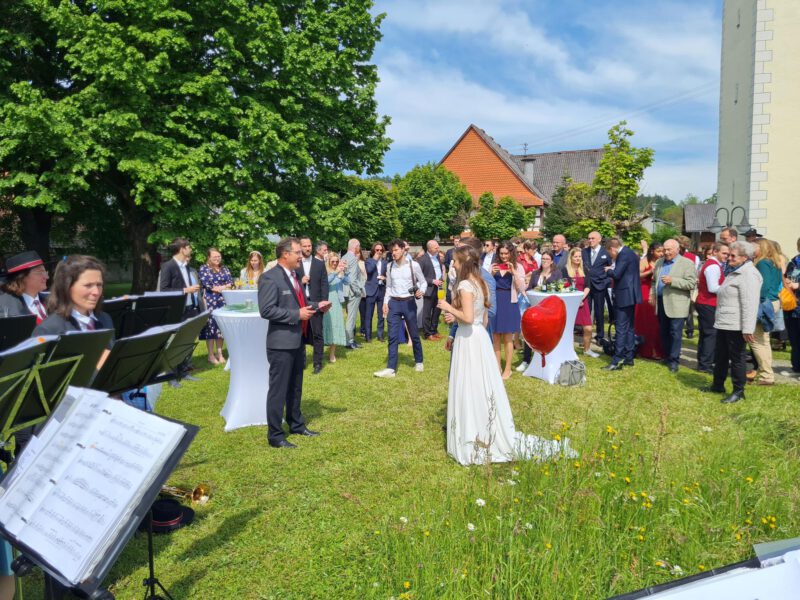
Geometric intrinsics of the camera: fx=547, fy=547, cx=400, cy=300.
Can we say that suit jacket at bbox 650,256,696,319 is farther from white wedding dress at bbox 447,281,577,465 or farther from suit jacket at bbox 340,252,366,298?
suit jacket at bbox 340,252,366,298

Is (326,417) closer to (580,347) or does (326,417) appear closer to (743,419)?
(743,419)

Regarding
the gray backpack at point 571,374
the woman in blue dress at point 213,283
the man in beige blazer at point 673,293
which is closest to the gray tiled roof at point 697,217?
the man in beige blazer at point 673,293

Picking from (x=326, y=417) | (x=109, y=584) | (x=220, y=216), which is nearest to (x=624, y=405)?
(x=326, y=417)

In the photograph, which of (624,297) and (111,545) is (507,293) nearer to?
(624,297)

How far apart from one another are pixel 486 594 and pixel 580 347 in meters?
8.63

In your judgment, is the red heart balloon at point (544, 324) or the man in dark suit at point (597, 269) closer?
the red heart balloon at point (544, 324)

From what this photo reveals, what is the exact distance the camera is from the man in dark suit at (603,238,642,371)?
885cm

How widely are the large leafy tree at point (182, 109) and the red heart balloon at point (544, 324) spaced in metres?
12.2

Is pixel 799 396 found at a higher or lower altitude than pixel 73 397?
lower

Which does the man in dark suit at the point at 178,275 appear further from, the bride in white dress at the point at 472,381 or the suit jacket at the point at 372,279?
the bride in white dress at the point at 472,381

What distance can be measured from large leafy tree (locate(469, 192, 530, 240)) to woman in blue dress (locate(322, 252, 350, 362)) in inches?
1539

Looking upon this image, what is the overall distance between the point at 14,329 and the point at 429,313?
359 inches

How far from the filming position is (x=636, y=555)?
3.27 metres

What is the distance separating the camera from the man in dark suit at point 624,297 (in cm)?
885
